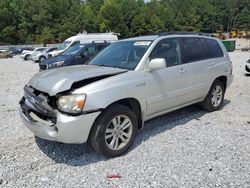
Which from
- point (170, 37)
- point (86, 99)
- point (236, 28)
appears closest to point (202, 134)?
point (170, 37)

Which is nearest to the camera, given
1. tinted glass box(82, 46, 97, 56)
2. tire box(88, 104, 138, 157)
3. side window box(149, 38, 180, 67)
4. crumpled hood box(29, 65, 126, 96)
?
crumpled hood box(29, 65, 126, 96)

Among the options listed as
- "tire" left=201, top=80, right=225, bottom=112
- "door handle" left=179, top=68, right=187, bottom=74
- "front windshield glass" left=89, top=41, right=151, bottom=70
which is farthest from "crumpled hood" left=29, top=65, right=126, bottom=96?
"tire" left=201, top=80, right=225, bottom=112

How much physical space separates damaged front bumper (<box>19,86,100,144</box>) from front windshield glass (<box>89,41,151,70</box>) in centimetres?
124

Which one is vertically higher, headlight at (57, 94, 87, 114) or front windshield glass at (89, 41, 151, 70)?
front windshield glass at (89, 41, 151, 70)

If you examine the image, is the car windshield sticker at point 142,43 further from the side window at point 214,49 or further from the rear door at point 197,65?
the side window at point 214,49

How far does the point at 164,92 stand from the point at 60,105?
6.06 ft

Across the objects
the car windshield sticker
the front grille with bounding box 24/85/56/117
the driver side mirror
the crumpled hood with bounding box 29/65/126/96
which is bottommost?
the front grille with bounding box 24/85/56/117

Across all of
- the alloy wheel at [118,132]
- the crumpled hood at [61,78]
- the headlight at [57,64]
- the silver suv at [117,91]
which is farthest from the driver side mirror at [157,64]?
the headlight at [57,64]

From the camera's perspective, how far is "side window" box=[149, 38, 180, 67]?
465 centimetres

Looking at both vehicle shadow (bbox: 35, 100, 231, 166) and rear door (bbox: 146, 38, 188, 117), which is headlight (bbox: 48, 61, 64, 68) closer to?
vehicle shadow (bbox: 35, 100, 231, 166)

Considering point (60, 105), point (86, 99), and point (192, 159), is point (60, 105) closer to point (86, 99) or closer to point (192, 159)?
point (86, 99)

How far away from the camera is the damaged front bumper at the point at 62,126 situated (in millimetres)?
3502

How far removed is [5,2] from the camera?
77.3 m

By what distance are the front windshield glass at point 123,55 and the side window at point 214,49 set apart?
1.86m
